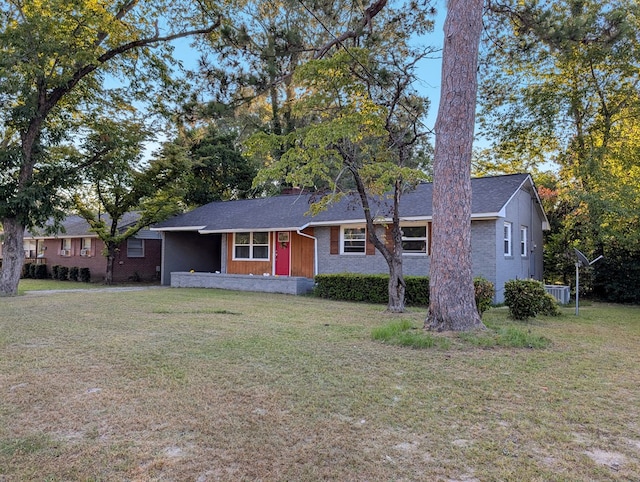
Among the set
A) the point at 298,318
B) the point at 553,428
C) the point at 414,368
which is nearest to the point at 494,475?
the point at 553,428

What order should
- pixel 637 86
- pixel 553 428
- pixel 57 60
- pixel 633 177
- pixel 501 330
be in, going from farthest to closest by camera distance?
pixel 637 86 → pixel 633 177 → pixel 57 60 → pixel 501 330 → pixel 553 428

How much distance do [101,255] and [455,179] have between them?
67.3ft

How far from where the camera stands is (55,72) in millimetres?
13359

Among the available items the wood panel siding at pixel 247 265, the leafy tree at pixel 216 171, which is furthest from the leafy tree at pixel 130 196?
the leafy tree at pixel 216 171

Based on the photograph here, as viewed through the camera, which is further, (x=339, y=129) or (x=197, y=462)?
(x=339, y=129)

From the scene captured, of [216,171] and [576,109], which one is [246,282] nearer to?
[216,171]

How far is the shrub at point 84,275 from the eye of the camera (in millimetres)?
22000

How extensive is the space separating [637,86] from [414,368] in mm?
17720

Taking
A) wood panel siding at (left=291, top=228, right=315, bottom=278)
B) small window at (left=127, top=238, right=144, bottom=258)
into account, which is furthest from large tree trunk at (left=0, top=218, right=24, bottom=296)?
wood panel siding at (left=291, top=228, right=315, bottom=278)

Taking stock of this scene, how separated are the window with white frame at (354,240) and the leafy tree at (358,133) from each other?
453cm

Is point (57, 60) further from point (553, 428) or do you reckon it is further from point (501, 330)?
point (553, 428)

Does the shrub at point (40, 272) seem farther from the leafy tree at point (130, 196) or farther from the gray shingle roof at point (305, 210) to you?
the gray shingle roof at point (305, 210)

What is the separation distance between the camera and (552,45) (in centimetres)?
1010

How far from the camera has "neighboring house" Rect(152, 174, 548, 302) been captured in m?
13.0
